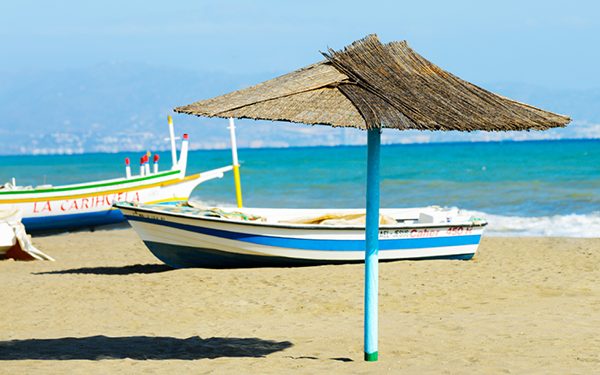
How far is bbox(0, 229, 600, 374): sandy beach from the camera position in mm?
7840

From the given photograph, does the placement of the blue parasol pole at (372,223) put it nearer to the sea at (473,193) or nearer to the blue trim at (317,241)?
the blue trim at (317,241)

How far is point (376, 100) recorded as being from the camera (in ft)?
22.9

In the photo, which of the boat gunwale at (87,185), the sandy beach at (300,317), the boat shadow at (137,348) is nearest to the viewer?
the sandy beach at (300,317)

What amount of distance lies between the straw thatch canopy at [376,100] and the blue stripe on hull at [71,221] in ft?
50.0

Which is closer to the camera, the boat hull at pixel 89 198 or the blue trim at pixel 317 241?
the blue trim at pixel 317 241

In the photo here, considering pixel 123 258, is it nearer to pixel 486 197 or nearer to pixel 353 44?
pixel 353 44

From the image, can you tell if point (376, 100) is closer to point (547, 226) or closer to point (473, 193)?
point (547, 226)

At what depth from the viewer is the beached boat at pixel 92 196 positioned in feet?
70.8

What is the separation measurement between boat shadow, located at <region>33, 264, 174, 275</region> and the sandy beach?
0.11 ft

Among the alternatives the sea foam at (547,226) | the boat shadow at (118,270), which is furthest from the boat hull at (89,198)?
the boat shadow at (118,270)

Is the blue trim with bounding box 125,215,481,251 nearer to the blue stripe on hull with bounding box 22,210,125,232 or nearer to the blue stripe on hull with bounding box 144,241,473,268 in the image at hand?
the blue stripe on hull with bounding box 144,241,473,268

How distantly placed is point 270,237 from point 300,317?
2800 millimetres

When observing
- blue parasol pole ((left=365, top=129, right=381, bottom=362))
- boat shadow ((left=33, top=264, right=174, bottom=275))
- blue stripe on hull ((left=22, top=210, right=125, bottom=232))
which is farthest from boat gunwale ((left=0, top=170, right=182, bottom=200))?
blue parasol pole ((left=365, top=129, right=381, bottom=362))

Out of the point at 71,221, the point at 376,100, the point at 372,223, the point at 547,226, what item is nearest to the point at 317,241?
the point at 372,223
